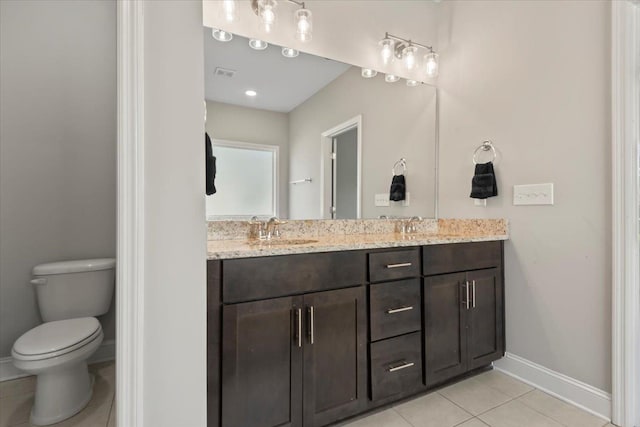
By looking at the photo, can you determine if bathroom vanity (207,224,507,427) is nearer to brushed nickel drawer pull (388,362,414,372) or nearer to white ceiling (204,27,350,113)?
brushed nickel drawer pull (388,362,414,372)

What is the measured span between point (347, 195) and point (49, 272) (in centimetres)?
194

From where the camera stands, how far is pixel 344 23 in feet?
6.88

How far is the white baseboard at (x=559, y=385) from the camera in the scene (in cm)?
156

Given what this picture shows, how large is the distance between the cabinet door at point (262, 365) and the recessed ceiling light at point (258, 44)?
4.69 ft

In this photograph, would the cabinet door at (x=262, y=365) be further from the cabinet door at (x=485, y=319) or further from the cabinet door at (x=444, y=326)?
the cabinet door at (x=485, y=319)

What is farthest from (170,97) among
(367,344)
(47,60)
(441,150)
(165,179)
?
(441,150)

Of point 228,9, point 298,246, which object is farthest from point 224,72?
point 298,246

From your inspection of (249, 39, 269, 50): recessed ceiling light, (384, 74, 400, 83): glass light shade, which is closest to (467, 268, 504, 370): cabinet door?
(384, 74, 400, 83): glass light shade

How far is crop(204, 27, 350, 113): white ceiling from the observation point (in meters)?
1.74

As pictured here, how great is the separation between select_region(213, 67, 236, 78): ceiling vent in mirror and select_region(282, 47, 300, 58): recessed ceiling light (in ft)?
1.10

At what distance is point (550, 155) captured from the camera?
1768 mm

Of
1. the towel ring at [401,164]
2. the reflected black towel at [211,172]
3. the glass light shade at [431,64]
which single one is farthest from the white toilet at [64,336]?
the glass light shade at [431,64]

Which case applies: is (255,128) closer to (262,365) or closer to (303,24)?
(303,24)

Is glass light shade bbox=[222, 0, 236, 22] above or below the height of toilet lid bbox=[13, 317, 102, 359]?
above
